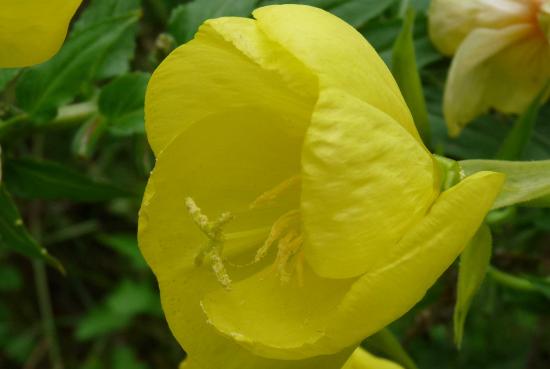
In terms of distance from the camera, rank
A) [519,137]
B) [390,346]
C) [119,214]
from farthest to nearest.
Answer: [119,214] → [519,137] → [390,346]

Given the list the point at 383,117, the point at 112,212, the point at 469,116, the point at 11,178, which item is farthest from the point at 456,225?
the point at 112,212

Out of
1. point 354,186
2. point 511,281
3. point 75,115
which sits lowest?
point 511,281

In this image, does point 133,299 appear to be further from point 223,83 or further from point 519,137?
point 223,83

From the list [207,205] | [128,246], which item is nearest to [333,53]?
[207,205]

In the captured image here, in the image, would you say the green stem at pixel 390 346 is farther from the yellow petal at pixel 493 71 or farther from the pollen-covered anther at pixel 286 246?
the yellow petal at pixel 493 71

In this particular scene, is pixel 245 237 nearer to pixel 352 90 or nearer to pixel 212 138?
pixel 212 138

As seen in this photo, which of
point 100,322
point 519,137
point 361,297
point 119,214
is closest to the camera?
point 361,297
